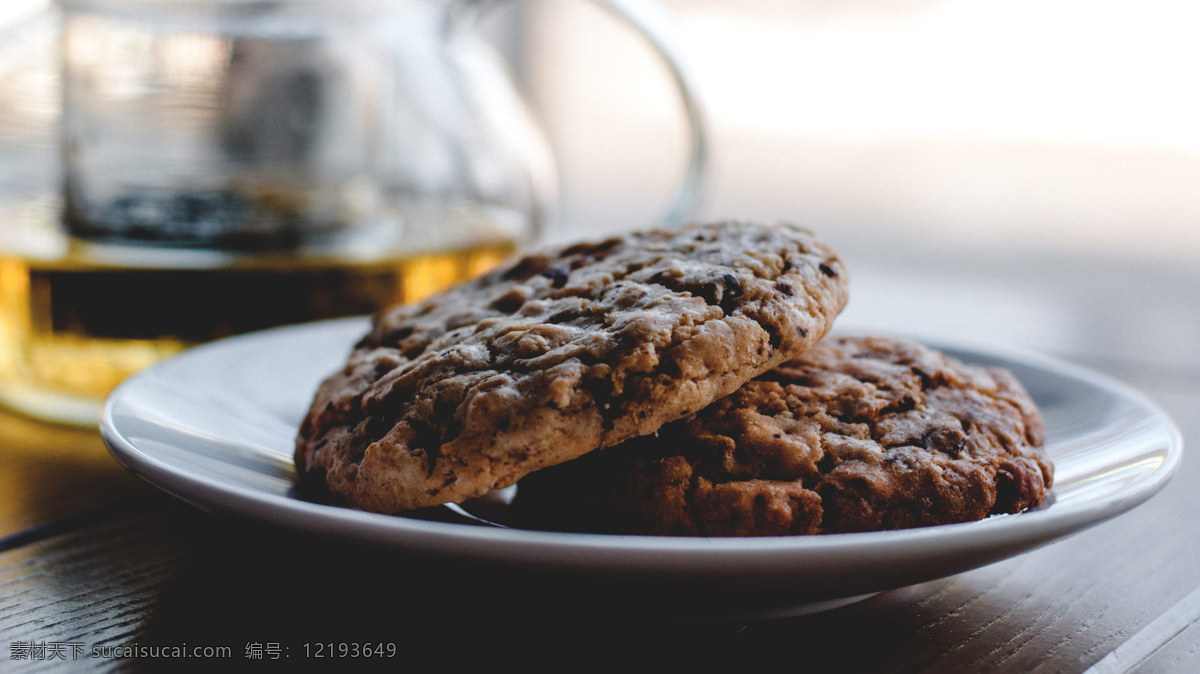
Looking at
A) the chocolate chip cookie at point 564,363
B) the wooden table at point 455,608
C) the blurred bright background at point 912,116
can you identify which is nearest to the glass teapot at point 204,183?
the wooden table at point 455,608

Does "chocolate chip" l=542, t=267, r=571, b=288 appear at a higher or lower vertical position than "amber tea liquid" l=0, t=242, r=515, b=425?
higher

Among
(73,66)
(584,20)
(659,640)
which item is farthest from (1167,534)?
(584,20)

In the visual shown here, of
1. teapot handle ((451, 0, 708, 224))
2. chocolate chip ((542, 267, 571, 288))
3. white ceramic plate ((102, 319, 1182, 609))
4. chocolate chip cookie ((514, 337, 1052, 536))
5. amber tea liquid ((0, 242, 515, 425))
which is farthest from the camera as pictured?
teapot handle ((451, 0, 708, 224))

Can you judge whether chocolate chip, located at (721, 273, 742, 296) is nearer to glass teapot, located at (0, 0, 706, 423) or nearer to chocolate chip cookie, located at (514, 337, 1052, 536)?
chocolate chip cookie, located at (514, 337, 1052, 536)

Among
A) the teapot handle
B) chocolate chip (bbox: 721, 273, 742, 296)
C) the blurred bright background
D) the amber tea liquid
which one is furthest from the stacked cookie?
the blurred bright background

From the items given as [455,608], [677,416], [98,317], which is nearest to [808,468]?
[677,416]

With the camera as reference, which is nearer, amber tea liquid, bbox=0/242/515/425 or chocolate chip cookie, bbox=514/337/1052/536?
chocolate chip cookie, bbox=514/337/1052/536

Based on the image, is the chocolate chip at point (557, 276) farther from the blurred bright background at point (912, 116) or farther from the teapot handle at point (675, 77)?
the blurred bright background at point (912, 116)
